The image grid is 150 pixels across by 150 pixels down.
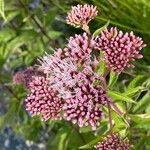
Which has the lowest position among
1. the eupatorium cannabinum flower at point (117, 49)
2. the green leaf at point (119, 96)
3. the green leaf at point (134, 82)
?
the green leaf at point (119, 96)

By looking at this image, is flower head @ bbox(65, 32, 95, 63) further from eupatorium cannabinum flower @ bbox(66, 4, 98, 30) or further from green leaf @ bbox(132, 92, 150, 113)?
green leaf @ bbox(132, 92, 150, 113)

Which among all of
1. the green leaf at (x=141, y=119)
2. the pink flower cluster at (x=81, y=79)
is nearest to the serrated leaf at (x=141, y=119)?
the green leaf at (x=141, y=119)

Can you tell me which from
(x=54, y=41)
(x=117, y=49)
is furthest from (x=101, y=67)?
(x=54, y=41)

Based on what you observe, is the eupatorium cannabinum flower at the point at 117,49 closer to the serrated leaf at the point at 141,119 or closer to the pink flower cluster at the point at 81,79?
the pink flower cluster at the point at 81,79

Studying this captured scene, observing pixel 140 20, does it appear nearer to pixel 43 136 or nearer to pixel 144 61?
pixel 144 61

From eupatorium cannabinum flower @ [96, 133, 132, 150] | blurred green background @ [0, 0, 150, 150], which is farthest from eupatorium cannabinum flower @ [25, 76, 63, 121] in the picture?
blurred green background @ [0, 0, 150, 150]

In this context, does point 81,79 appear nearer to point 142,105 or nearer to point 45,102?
point 45,102
